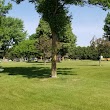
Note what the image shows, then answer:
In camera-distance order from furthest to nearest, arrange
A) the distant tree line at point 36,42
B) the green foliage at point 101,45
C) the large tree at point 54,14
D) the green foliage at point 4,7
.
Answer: the distant tree line at point 36,42 → the green foliage at point 101,45 → the green foliage at point 4,7 → the large tree at point 54,14

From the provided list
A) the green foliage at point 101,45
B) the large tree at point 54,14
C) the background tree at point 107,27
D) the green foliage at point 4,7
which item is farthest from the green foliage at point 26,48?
the large tree at point 54,14

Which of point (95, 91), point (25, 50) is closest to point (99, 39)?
point (95, 91)

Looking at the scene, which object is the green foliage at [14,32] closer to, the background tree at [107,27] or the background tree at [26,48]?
the background tree at [26,48]

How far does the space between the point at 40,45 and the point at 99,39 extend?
18.8m

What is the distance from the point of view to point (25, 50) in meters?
118

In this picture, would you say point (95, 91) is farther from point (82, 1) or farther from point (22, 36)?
point (22, 36)

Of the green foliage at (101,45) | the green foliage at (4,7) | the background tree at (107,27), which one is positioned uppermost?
the background tree at (107,27)

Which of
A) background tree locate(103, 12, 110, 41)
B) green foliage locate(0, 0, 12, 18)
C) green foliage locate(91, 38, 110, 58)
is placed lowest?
green foliage locate(91, 38, 110, 58)

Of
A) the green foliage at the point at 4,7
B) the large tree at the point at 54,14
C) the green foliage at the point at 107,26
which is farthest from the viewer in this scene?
the green foliage at the point at 107,26

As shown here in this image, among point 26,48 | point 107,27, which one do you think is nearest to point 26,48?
point 26,48

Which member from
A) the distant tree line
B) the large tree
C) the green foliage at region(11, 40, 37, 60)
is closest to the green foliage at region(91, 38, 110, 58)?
the distant tree line

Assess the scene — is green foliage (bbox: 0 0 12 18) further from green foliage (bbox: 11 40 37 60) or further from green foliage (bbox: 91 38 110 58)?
green foliage (bbox: 11 40 37 60)

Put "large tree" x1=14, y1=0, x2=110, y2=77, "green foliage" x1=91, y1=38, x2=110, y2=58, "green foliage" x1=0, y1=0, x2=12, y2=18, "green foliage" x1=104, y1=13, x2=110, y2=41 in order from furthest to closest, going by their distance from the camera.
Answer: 1. "green foliage" x1=104, y1=13, x2=110, y2=41
2. "green foliage" x1=91, y1=38, x2=110, y2=58
3. "green foliage" x1=0, y1=0, x2=12, y2=18
4. "large tree" x1=14, y1=0, x2=110, y2=77

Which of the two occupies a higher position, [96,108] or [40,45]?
[40,45]
